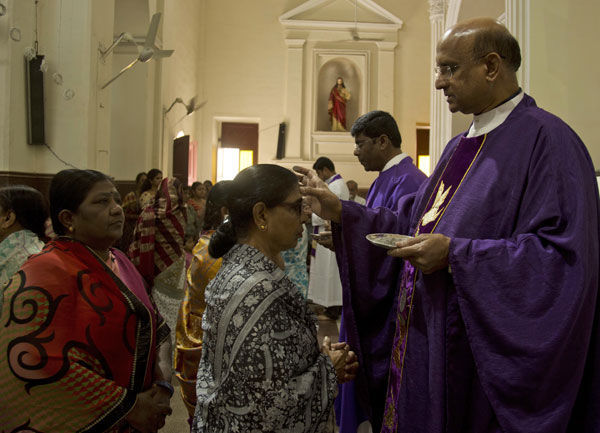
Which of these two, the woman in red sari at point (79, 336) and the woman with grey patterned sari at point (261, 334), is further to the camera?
the woman in red sari at point (79, 336)

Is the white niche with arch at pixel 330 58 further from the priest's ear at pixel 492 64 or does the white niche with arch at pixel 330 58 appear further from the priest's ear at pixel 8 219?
the priest's ear at pixel 492 64

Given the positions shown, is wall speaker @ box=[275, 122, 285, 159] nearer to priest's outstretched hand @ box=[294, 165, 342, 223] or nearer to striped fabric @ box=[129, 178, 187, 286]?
striped fabric @ box=[129, 178, 187, 286]

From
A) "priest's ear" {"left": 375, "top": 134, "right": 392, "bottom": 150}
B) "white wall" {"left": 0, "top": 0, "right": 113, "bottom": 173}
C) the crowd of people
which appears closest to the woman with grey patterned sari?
the crowd of people

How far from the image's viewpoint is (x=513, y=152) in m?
1.54

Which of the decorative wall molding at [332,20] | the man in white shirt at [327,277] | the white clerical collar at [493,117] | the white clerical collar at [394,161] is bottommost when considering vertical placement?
the man in white shirt at [327,277]

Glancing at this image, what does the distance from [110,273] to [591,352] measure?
147cm

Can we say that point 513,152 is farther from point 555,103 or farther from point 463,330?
point 555,103

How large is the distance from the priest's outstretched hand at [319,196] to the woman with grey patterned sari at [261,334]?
171 millimetres

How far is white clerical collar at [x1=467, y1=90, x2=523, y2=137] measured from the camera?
1.63 m

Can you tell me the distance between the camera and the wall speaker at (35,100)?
4.56 metres

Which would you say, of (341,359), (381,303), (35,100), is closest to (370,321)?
(381,303)

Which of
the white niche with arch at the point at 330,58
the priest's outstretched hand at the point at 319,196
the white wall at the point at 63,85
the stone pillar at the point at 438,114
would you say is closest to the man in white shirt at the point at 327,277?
the stone pillar at the point at 438,114

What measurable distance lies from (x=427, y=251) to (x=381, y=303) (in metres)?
0.56

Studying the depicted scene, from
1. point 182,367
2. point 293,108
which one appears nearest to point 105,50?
point 182,367
